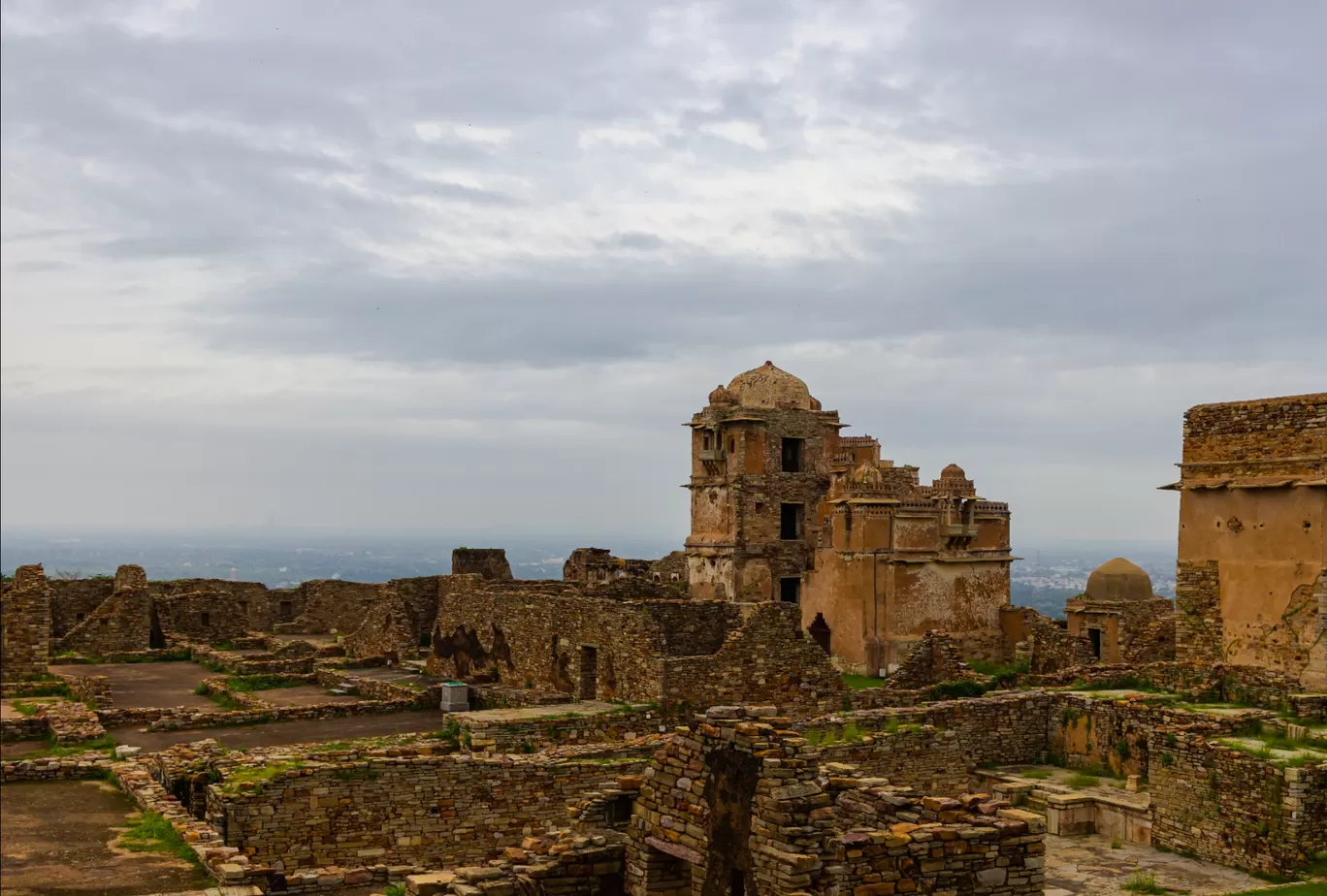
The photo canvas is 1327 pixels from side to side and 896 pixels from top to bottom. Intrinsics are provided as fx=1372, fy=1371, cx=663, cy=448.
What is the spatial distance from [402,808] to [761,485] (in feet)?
62.1

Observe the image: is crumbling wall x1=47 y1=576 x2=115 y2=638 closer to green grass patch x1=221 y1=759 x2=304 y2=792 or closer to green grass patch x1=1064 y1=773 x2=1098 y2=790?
green grass patch x1=221 y1=759 x2=304 y2=792

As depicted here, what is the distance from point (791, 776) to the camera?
8.64 meters

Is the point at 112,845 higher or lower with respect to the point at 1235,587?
lower

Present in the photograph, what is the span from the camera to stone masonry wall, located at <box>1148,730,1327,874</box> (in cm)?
1583

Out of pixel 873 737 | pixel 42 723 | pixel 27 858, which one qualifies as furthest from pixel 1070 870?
pixel 42 723

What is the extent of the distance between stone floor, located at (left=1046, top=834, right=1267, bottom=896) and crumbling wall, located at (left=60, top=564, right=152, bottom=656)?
25.9m

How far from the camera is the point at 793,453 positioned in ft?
115

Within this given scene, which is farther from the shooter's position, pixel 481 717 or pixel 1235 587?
pixel 1235 587

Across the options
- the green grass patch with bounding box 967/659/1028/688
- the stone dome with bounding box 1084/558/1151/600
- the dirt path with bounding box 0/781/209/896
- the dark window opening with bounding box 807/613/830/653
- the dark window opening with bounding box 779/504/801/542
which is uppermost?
the dark window opening with bounding box 779/504/801/542

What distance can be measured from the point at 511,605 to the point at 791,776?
17.9 metres

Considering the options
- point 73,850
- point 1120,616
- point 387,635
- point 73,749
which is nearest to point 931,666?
point 1120,616

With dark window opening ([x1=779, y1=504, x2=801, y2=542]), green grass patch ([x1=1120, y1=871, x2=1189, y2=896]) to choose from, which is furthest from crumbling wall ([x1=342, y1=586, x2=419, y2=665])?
green grass patch ([x1=1120, y1=871, x2=1189, y2=896])

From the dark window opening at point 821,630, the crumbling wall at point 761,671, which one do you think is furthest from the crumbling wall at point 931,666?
the dark window opening at point 821,630

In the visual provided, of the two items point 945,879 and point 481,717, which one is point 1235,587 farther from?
point 945,879
